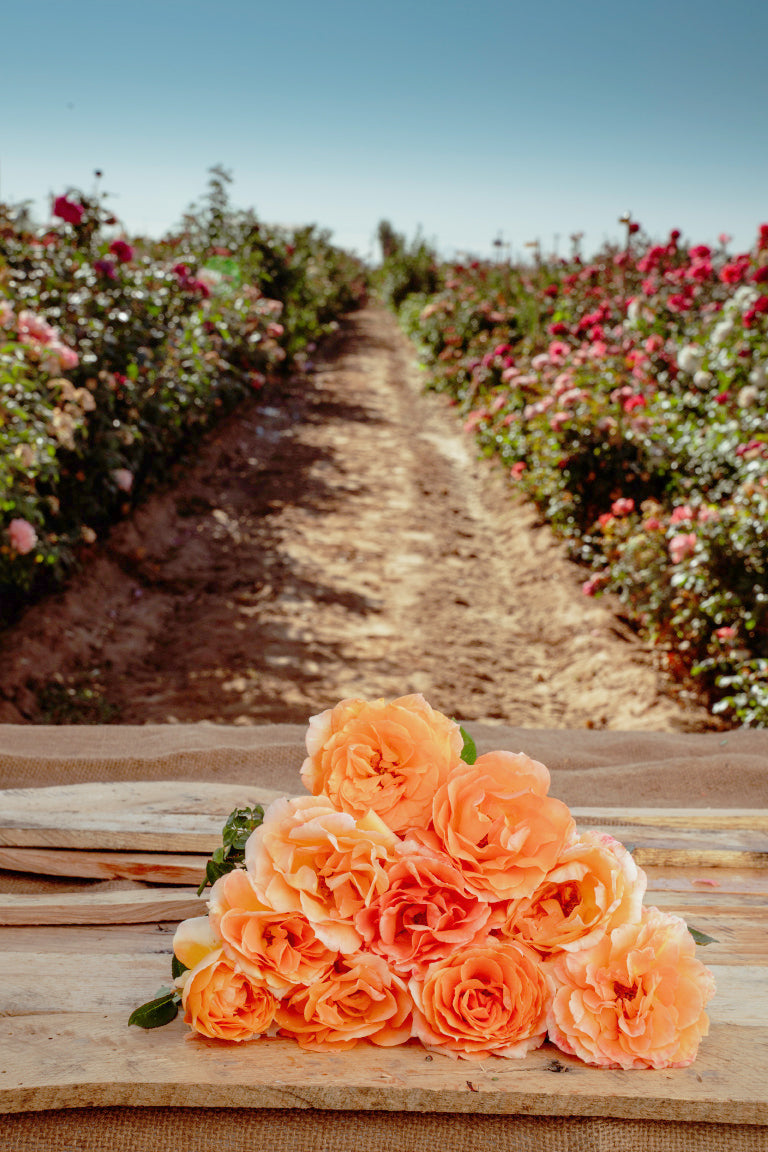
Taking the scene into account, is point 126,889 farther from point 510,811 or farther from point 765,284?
point 765,284

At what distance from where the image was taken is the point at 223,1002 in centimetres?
86

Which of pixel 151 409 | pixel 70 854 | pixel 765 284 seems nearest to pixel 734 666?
pixel 765 284

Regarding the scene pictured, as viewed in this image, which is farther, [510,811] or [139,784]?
[139,784]

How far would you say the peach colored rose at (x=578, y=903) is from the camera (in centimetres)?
89

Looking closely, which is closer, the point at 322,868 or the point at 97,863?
the point at 322,868

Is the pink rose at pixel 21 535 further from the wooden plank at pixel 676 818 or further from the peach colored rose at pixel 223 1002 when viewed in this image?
the peach colored rose at pixel 223 1002

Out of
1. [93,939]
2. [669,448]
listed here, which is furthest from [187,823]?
[669,448]

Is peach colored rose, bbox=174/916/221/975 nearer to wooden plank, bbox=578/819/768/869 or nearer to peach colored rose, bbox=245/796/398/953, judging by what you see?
peach colored rose, bbox=245/796/398/953

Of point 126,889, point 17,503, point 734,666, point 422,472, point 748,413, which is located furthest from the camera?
point 422,472

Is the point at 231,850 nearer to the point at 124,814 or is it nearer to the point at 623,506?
the point at 124,814

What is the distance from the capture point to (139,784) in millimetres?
Answer: 1591

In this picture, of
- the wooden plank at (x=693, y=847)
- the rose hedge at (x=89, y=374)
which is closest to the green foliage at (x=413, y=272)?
the rose hedge at (x=89, y=374)

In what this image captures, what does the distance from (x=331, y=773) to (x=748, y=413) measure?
393 centimetres

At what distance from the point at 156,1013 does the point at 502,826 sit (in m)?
0.41
